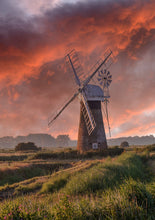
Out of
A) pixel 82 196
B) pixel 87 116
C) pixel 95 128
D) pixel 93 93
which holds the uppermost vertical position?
pixel 93 93

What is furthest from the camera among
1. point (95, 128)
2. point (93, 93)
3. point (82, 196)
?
point (93, 93)

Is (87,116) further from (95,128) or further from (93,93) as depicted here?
(93,93)

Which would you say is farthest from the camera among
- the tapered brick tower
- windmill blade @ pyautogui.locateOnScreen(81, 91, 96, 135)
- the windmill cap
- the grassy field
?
the windmill cap

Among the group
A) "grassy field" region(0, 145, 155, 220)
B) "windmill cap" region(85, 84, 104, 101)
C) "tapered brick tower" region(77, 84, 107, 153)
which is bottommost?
"grassy field" region(0, 145, 155, 220)

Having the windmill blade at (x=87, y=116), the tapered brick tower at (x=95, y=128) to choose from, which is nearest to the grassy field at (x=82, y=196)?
the tapered brick tower at (x=95, y=128)

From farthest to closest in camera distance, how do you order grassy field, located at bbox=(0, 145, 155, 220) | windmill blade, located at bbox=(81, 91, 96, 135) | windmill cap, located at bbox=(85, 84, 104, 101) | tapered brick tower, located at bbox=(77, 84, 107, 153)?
windmill cap, located at bbox=(85, 84, 104, 101)
tapered brick tower, located at bbox=(77, 84, 107, 153)
windmill blade, located at bbox=(81, 91, 96, 135)
grassy field, located at bbox=(0, 145, 155, 220)

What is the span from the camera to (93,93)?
2969 centimetres

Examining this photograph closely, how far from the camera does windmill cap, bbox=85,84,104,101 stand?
1154 inches

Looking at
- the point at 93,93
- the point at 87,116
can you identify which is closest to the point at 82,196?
the point at 87,116

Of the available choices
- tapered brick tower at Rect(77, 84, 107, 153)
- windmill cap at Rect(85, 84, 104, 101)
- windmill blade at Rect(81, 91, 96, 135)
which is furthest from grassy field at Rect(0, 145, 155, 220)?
windmill cap at Rect(85, 84, 104, 101)

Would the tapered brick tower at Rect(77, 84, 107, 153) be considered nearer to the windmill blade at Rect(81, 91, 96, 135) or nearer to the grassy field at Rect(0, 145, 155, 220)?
the windmill blade at Rect(81, 91, 96, 135)

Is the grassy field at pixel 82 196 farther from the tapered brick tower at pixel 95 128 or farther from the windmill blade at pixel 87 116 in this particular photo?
the windmill blade at pixel 87 116

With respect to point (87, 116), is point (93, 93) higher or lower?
higher

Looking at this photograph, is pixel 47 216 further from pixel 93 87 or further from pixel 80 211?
pixel 93 87
